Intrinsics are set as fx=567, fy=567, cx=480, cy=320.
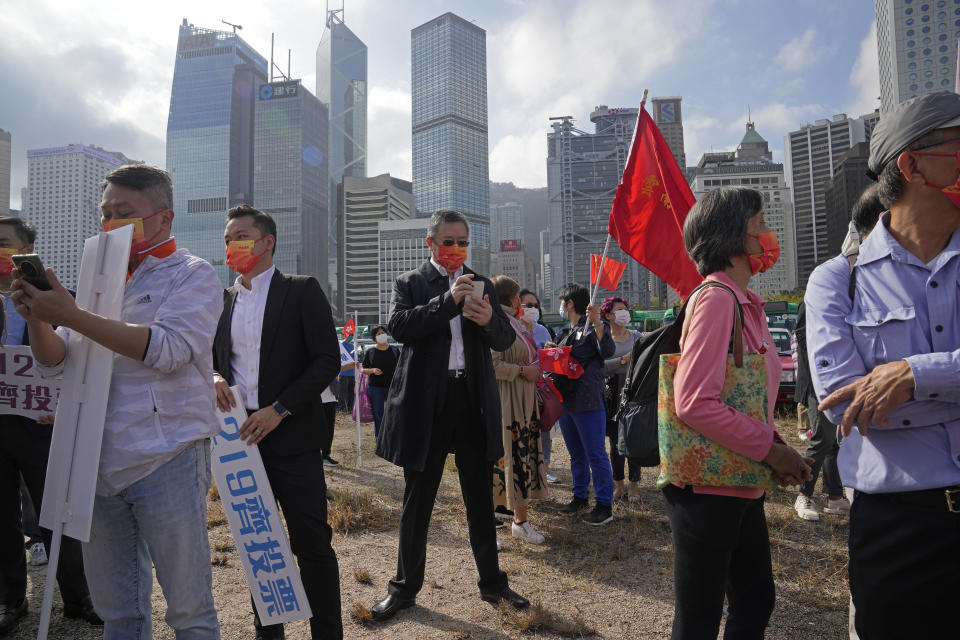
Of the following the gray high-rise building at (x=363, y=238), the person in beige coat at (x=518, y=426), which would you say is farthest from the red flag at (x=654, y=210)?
the gray high-rise building at (x=363, y=238)

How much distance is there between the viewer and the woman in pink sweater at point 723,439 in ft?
6.08

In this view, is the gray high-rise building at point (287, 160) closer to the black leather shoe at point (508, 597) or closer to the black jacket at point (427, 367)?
the black jacket at point (427, 367)

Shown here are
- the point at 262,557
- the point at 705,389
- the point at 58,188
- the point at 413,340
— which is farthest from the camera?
the point at 58,188

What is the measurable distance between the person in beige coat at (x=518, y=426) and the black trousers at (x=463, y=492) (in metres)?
1.26

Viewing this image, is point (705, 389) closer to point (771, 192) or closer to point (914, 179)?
point (914, 179)

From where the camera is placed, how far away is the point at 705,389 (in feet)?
6.02

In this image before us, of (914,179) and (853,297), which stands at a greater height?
(914,179)

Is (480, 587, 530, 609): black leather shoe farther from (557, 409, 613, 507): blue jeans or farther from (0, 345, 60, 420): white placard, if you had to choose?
(0, 345, 60, 420): white placard

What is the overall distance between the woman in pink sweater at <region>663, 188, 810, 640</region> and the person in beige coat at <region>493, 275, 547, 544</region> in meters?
2.67

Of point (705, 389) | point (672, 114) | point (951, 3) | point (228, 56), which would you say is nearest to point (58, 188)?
point (228, 56)

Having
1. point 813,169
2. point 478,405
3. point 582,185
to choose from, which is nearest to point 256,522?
point 478,405

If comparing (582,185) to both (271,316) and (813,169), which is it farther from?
(271,316)

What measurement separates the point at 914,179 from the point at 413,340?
2435mm

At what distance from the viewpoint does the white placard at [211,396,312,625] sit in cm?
273
